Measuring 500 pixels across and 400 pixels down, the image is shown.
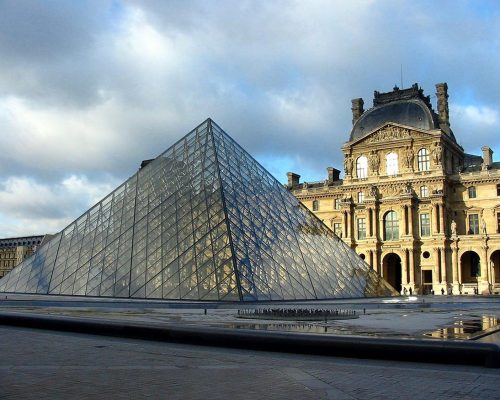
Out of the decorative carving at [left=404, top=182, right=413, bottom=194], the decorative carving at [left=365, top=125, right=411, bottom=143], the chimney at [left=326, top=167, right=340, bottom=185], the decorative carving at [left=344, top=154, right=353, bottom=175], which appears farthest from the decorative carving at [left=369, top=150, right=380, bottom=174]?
the chimney at [left=326, top=167, right=340, bottom=185]

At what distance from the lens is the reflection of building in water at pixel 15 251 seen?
88.6m

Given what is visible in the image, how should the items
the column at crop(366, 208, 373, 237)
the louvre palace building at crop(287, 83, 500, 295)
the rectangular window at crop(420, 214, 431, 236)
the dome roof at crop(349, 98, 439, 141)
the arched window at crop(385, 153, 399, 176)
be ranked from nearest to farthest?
1. the louvre palace building at crop(287, 83, 500, 295)
2. the rectangular window at crop(420, 214, 431, 236)
3. the dome roof at crop(349, 98, 439, 141)
4. the column at crop(366, 208, 373, 237)
5. the arched window at crop(385, 153, 399, 176)

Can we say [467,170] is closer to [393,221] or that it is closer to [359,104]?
[393,221]

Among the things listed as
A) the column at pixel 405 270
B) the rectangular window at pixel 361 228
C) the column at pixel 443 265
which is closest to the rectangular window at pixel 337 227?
the rectangular window at pixel 361 228

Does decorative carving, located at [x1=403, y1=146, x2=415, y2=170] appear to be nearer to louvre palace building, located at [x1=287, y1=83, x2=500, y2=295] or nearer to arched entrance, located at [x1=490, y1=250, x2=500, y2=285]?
louvre palace building, located at [x1=287, y1=83, x2=500, y2=295]

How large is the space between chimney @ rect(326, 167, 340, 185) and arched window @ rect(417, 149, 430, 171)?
34.6 ft

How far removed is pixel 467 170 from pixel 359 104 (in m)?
13.4

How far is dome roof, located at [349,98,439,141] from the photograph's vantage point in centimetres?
5283

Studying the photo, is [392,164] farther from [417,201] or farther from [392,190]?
[417,201]

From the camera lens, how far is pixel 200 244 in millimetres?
21094

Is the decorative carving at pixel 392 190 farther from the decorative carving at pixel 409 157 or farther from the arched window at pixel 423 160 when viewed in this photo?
the arched window at pixel 423 160

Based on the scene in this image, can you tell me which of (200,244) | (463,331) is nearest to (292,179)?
(200,244)

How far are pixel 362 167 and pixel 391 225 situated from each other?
6.41 metres

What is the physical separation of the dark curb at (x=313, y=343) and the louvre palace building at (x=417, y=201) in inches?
1654
